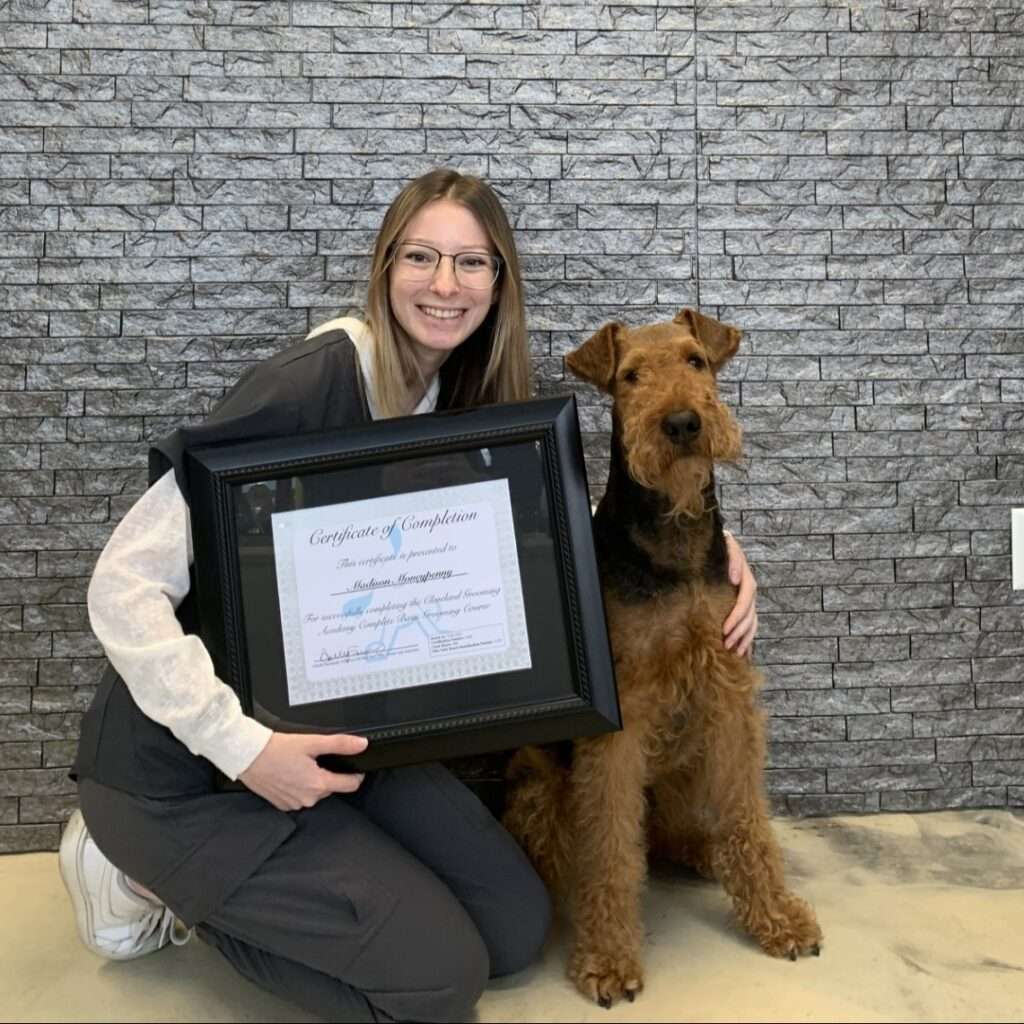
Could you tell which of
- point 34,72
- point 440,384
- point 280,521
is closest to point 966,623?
point 440,384

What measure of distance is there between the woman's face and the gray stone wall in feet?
1.31

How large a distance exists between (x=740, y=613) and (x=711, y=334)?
1.75ft

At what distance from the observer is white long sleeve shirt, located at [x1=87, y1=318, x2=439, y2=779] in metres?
1.32

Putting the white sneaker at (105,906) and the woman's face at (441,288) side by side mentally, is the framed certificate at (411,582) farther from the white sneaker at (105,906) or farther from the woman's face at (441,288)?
the white sneaker at (105,906)

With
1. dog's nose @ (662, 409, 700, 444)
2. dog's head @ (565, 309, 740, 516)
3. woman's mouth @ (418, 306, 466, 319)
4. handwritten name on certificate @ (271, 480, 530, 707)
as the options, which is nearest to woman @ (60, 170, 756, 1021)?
woman's mouth @ (418, 306, 466, 319)

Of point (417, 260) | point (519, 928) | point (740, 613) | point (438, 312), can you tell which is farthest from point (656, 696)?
point (417, 260)

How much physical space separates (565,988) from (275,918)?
53 centimetres

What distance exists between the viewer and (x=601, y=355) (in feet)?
5.16

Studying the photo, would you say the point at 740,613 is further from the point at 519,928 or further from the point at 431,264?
the point at 431,264

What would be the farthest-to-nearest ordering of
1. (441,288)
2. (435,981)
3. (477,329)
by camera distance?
(477,329)
(441,288)
(435,981)

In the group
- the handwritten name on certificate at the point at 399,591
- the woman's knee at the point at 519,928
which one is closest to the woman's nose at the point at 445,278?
the handwritten name on certificate at the point at 399,591

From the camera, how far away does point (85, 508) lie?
1.94 m

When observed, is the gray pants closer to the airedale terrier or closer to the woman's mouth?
the airedale terrier

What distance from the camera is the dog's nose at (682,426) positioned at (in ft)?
4.43
